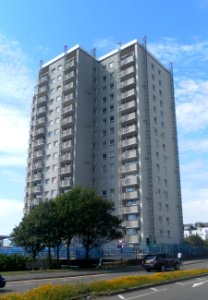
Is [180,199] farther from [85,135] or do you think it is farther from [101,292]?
[101,292]

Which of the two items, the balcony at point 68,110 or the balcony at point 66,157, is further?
the balcony at point 68,110

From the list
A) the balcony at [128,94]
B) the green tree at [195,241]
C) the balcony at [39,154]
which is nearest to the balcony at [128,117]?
the balcony at [128,94]

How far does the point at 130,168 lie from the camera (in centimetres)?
7625

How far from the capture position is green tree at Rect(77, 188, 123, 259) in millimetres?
45375

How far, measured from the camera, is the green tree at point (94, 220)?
45.4m

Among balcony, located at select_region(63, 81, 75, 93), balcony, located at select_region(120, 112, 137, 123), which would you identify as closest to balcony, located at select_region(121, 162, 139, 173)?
balcony, located at select_region(120, 112, 137, 123)

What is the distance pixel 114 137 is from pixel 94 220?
125 feet

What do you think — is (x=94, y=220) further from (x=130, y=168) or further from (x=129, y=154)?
(x=129, y=154)

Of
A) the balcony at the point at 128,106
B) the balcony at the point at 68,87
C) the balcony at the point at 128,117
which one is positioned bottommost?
the balcony at the point at 128,117

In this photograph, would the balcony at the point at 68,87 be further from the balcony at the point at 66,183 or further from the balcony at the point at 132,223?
the balcony at the point at 132,223

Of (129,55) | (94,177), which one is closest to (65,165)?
(94,177)

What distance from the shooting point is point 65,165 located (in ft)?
270

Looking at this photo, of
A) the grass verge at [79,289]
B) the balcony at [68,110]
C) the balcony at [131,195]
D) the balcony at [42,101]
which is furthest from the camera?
the balcony at [42,101]

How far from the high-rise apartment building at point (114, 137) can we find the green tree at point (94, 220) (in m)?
23.0
